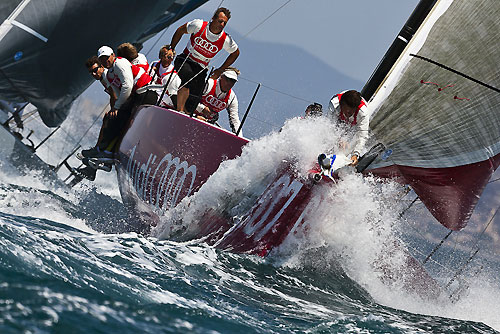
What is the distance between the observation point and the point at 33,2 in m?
6.46

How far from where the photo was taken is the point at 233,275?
2803 mm

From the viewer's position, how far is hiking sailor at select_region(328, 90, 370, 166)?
3.42 meters

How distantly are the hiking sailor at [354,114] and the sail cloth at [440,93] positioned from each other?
233 mm

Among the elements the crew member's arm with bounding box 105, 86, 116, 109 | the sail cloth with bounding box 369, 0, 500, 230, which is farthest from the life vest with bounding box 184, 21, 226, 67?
the sail cloth with bounding box 369, 0, 500, 230

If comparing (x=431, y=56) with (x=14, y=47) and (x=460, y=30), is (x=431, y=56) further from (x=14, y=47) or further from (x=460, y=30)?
(x=14, y=47)

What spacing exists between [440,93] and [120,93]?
2.61m

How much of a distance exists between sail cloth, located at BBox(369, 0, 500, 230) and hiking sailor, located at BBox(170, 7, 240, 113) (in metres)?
1.43

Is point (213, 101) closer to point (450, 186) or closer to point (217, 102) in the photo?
point (217, 102)

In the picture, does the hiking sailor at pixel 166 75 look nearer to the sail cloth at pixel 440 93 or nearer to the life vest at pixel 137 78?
the life vest at pixel 137 78

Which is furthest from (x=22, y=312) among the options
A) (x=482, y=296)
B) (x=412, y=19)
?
(x=482, y=296)

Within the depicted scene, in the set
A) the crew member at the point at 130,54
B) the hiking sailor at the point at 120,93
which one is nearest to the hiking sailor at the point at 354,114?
the hiking sailor at the point at 120,93

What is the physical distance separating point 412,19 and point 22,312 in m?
3.52

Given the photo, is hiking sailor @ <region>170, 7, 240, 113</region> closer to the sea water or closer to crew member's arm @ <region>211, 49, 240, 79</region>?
crew member's arm @ <region>211, 49, 240, 79</region>

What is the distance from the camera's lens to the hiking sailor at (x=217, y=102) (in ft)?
17.0
